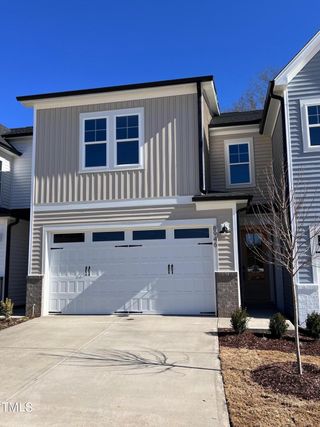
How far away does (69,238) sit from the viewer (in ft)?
39.0

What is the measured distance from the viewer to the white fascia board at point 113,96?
37.9 ft

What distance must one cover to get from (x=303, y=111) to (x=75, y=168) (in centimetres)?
677

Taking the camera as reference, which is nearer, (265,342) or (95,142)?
(265,342)

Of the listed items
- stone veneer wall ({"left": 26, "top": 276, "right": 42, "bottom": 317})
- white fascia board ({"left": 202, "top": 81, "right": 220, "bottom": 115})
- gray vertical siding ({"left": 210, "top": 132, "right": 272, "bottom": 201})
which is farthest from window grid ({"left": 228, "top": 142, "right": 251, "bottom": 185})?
stone veneer wall ({"left": 26, "top": 276, "right": 42, "bottom": 317})

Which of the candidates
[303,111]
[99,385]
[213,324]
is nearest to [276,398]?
[99,385]

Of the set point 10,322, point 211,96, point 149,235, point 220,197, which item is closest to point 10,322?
point 10,322

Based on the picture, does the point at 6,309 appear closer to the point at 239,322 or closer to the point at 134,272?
the point at 134,272

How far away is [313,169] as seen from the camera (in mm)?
10203

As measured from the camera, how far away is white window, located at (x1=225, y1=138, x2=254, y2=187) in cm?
1343

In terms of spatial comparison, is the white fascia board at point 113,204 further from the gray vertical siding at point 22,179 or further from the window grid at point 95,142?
the gray vertical siding at point 22,179

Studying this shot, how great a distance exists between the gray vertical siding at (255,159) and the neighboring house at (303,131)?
2.35m

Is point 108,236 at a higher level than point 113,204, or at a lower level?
lower

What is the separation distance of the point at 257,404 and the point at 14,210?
423 inches

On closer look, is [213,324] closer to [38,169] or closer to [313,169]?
[313,169]
